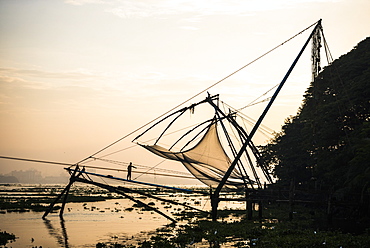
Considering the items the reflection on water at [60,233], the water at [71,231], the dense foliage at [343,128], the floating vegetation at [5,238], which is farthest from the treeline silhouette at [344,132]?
the floating vegetation at [5,238]

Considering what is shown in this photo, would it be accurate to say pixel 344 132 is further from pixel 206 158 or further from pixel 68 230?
pixel 68 230

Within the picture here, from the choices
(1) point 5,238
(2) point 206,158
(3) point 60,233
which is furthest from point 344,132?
(1) point 5,238

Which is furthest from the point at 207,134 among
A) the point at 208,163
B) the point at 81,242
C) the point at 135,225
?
the point at 81,242

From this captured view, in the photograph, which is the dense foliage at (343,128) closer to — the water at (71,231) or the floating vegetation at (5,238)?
the water at (71,231)

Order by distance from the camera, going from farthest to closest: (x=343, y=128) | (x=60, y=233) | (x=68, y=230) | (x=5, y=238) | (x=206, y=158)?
(x=206, y=158), (x=343, y=128), (x=68, y=230), (x=60, y=233), (x=5, y=238)

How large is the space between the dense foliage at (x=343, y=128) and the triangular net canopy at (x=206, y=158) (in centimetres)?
695

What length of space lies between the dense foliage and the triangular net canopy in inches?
274

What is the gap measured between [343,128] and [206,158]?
34.2 ft

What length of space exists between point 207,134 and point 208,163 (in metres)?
2.27

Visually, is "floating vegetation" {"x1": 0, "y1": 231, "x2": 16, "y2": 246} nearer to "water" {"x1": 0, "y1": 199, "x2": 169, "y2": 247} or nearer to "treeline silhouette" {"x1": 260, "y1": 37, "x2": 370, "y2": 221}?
"water" {"x1": 0, "y1": 199, "x2": 169, "y2": 247}

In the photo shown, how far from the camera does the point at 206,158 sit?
111 ft

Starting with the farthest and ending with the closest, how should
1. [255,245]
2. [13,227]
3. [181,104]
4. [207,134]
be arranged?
[207,134]
[181,104]
[13,227]
[255,245]

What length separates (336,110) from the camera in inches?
1328

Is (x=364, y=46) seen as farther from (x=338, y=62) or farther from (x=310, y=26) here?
(x=310, y=26)
